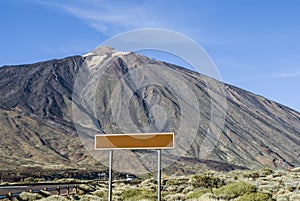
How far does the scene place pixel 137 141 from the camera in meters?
16.0

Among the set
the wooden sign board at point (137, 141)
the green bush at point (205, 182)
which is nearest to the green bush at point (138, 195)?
the green bush at point (205, 182)

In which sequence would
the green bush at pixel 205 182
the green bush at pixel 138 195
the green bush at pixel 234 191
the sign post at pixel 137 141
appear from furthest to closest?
the green bush at pixel 205 182 → the green bush at pixel 138 195 → the green bush at pixel 234 191 → the sign post at pixel 137 141

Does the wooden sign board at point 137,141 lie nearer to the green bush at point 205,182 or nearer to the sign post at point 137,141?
the sign post at point 137,141

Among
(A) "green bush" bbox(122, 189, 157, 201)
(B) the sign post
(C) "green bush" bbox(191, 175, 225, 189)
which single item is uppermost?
(B) the sign post

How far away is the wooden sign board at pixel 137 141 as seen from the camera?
15719 mm

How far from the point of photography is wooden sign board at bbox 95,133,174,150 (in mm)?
15719

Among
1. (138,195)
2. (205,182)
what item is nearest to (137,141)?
(138,195)

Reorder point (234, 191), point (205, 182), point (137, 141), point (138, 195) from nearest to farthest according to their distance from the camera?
1. point (137, 141)
2. point (234, 191)
3. point (138, 195)
4. point (205, 182)

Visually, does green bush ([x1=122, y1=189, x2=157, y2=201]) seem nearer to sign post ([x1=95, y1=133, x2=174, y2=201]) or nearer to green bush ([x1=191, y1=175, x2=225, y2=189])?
green bush ([x1=191, y1=175, x2=225, y2=189])

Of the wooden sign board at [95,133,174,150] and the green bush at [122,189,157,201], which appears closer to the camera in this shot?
the wooden sign board at [95,133,174,150]

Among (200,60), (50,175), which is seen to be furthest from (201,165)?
(200,60)

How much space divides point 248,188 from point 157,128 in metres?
5.45

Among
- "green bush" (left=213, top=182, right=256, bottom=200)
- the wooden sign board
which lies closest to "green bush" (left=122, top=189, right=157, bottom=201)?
"green bush" (left=213, top=182, right=256, bottom=200)

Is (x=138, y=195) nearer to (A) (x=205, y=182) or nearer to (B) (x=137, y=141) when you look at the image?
(A) (x=205, y=182)
